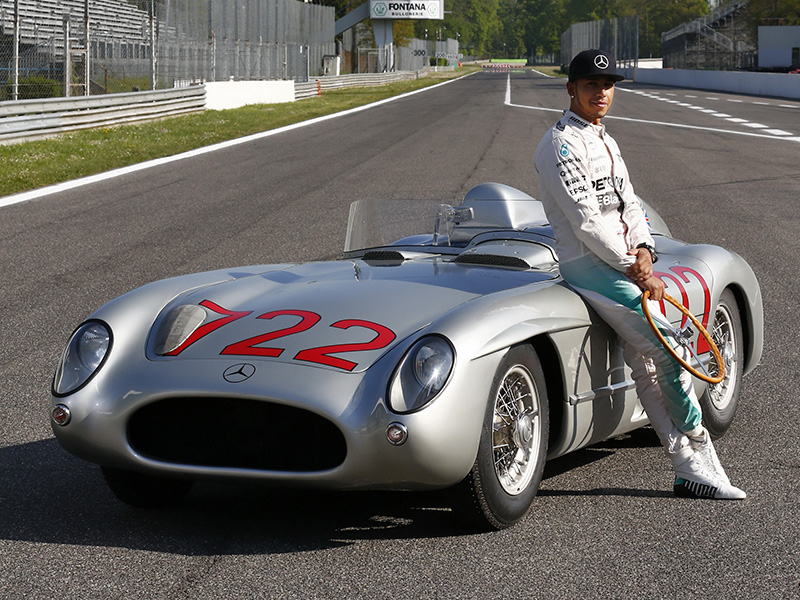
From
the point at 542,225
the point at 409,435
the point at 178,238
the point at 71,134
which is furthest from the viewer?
the point at 71,134

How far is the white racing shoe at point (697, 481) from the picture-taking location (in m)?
4.12

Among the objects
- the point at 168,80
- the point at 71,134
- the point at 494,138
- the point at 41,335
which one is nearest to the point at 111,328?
the point at 41,335

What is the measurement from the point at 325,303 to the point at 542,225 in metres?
1.59

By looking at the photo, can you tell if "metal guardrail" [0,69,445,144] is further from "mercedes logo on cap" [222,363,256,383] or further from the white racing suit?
"mercedes logo on cap" [222,363,256,383]

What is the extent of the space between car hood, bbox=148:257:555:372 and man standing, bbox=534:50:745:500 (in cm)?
29

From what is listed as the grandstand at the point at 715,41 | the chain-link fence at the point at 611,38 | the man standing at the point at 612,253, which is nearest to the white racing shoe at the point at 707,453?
the man standing at the point at 612,253

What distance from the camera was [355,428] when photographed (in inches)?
135

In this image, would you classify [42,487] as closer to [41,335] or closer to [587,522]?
[587,522]

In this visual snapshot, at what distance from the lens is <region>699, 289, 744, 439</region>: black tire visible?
485cm

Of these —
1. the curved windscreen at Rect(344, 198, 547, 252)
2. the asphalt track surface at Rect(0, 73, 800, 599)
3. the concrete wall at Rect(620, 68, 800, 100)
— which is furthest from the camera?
the concrete wall at Rect(620, 68, 800, 100)

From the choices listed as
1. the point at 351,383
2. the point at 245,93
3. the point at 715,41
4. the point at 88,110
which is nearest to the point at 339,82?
the point at 245,93

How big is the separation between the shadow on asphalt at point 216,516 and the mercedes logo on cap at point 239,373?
54cm

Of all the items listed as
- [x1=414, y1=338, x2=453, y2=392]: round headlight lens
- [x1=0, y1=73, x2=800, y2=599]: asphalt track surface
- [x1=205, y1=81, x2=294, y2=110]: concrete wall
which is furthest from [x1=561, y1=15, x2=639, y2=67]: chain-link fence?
[x1=414, y1=338, x2=453, y2=392]: round headlight lens

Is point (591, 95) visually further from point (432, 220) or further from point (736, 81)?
point (736, 81)
